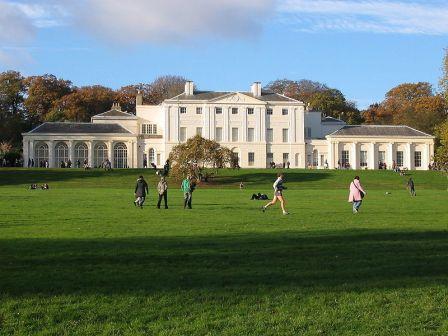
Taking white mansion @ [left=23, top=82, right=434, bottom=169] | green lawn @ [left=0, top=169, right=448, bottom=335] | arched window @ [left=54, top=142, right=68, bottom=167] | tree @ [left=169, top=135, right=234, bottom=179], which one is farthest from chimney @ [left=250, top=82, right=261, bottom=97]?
green lawn @ [left=0, top=169, right=448, bottom=335]

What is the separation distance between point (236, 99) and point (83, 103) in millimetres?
26051

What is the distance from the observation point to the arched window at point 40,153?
303 ft

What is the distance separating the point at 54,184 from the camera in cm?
6044

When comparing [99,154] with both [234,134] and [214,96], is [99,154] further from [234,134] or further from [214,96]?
[234,134]

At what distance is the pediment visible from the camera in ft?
328

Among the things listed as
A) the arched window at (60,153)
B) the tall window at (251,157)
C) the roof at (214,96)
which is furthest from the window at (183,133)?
the arched window at (60,153)

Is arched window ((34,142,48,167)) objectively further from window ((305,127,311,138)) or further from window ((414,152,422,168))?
window ((414,152,422,168))

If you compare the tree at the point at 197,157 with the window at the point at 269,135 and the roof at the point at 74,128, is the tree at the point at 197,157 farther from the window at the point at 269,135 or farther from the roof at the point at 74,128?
the window at the point at 269,135

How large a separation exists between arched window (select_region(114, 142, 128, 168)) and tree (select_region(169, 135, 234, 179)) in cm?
2892

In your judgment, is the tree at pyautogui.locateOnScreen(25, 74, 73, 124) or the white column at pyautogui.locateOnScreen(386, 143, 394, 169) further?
the tree at pyautogui.locateOnScreen(25, 74, 73, 124)

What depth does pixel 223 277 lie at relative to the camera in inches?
409

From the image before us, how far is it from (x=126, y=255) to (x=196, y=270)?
208cm

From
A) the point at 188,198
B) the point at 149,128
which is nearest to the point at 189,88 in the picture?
the point at 149,128

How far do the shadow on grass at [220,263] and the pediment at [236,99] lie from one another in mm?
84808
